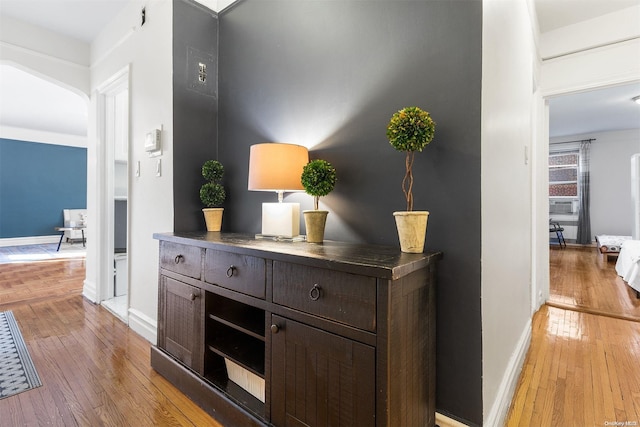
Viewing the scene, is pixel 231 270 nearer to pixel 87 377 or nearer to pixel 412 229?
pixel 412 229

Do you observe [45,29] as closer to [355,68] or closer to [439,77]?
[355,68]

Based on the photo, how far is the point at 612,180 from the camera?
23.3 feet

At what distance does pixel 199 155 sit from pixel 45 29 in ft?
7.85

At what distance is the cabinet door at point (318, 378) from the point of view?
1020mm

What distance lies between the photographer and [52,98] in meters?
5.19

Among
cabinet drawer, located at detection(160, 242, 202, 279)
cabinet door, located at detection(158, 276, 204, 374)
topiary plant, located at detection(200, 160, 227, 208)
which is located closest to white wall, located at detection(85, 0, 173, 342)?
topiary plant, located at detection(200, 160, 227, 208)

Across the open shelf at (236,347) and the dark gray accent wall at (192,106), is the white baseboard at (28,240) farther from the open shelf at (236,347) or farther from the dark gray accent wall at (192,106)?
the open shelf at (236,347)

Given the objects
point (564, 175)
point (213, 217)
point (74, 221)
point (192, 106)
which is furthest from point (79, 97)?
point (564, 175)

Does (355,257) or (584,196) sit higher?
(584,196)

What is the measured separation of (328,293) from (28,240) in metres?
9.16

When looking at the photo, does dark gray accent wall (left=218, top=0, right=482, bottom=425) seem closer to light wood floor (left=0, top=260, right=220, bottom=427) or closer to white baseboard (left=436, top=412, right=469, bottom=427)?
white baseboard (left=436, top=412, right=469, bottom=427)

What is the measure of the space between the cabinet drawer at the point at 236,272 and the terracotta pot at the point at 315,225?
0.30m

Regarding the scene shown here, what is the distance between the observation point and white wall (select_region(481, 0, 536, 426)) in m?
1.26

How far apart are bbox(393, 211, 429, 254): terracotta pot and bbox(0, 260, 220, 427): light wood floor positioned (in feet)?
3.96
